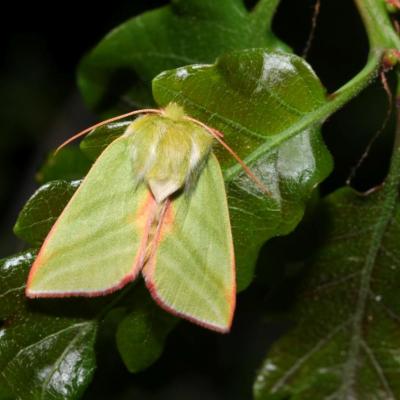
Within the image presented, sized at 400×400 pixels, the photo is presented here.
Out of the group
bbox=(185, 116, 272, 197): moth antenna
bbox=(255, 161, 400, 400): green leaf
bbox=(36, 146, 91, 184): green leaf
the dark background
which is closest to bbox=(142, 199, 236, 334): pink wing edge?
bbox=(185, 116, 272, 197): moth antenna

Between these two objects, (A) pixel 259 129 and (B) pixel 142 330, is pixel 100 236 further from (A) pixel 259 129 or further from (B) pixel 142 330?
(A) pixel 259 129

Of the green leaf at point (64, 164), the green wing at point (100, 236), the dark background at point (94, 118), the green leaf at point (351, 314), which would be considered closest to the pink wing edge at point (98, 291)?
the green wing at point (100, 236)

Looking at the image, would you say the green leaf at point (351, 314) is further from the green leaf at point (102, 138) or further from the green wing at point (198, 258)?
the green leaf at point (102, 138)

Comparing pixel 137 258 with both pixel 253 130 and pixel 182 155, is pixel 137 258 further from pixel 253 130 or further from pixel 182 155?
pixel 253 130

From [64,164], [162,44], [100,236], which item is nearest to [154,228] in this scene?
[100,236]

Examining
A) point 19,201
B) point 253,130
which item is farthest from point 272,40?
point 19,201
